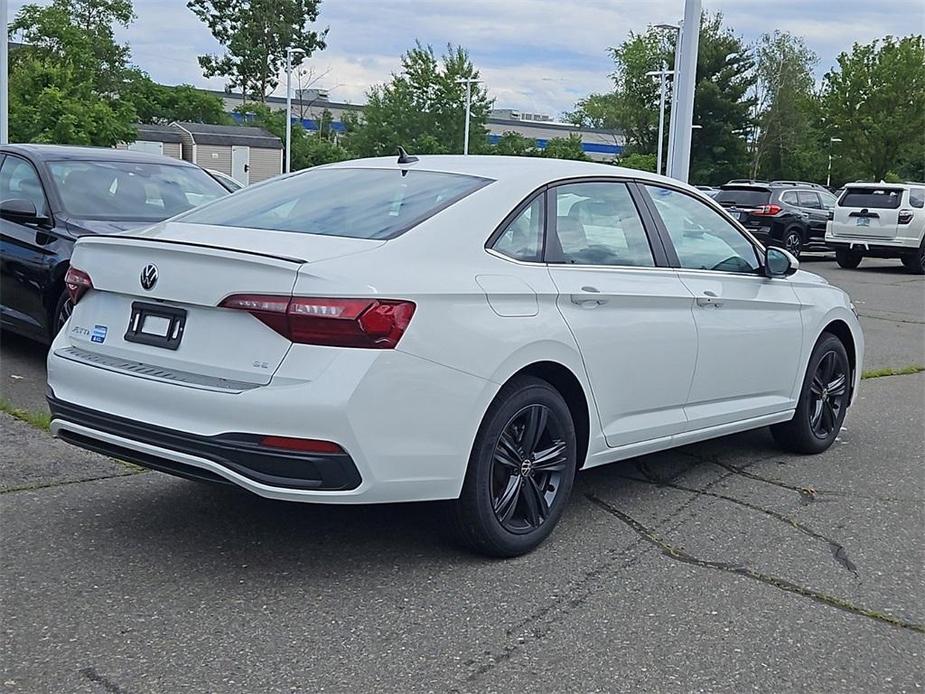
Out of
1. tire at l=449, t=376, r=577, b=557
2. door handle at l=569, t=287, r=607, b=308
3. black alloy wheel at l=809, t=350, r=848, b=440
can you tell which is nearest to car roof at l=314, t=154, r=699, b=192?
door handle at l=569, t=287, r=607, b=308

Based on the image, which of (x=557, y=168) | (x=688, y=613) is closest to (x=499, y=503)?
(x=688, y=613)

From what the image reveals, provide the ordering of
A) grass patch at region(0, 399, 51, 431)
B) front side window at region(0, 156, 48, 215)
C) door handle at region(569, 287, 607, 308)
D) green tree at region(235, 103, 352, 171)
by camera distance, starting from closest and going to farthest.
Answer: door handle at region(569, 287, 607, 308), grass patch at region(0, 399, 51, 431), front side window at region(0, 156, 48, 215), green tree at region(235, 103, 352, 171)

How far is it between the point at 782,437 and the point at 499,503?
2737mm

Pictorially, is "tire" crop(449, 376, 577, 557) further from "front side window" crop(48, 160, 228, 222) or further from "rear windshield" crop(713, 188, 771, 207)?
"rear windshield" crop(713, 188, 771, 207)

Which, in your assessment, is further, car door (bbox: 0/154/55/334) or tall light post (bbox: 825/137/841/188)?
tall light post (bbox: 825/137/841/188)

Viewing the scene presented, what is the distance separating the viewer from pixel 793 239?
25047 millimetres

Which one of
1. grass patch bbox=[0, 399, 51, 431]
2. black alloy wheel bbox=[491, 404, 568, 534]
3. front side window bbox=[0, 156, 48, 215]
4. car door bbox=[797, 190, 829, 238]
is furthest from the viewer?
car door bbox=[797, 190, 829, 238]

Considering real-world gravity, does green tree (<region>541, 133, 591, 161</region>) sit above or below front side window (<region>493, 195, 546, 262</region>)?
above

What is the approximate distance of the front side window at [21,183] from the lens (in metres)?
8.00

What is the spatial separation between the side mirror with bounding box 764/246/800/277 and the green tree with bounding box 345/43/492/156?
54.8 m

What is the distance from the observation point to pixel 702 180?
7338 centimetres

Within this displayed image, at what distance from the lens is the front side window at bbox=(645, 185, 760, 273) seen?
5.48 meters

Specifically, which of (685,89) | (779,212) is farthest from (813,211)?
(685,89)

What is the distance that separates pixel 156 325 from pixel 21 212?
401 centimetres
